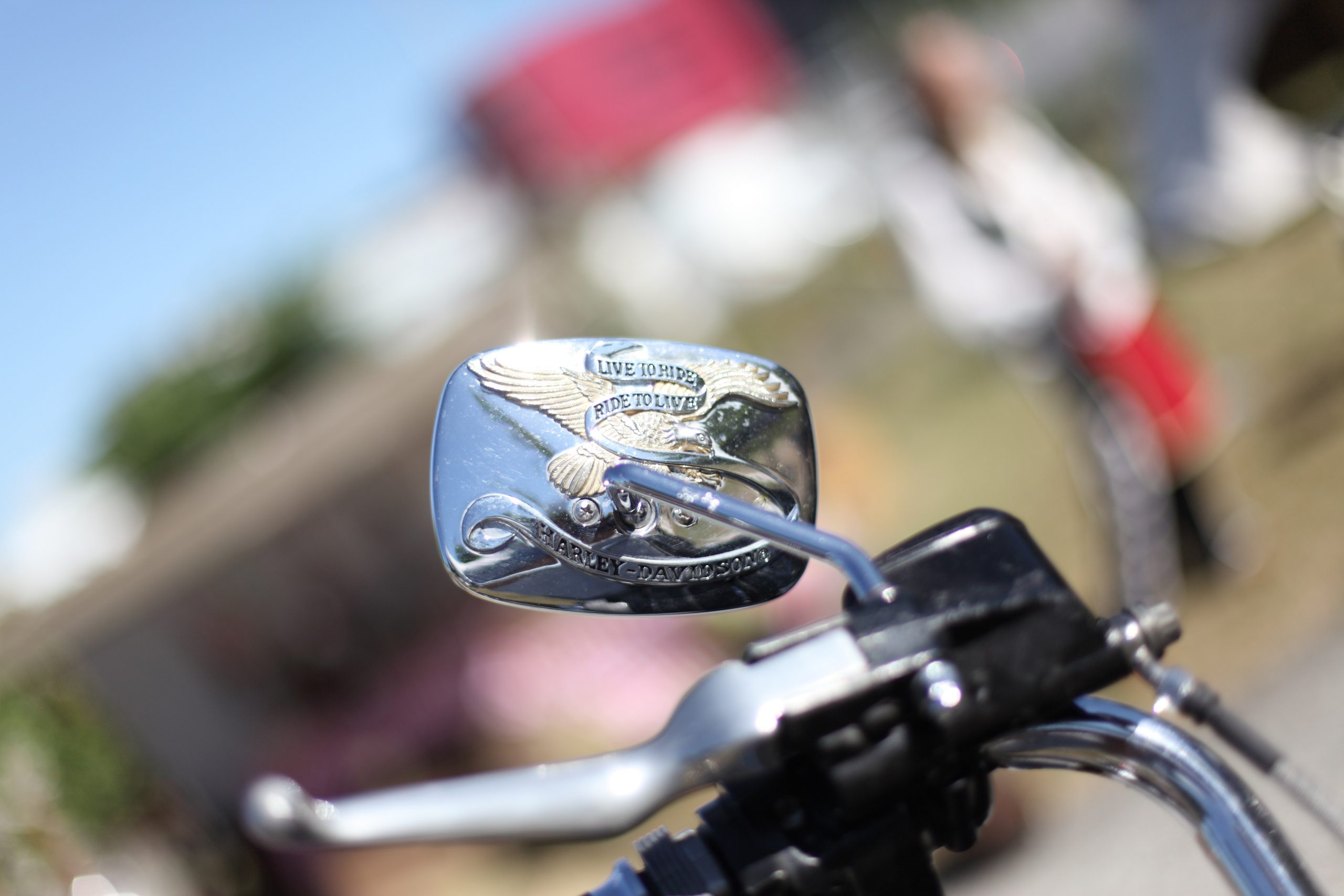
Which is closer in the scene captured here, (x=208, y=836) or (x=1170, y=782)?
(x=1170, y=782)

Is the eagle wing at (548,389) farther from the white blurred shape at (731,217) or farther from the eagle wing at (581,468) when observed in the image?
the white blurred shape at (731,217)

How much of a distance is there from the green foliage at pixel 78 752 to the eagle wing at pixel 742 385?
349 inches

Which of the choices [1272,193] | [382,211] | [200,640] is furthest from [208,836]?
[382,211]

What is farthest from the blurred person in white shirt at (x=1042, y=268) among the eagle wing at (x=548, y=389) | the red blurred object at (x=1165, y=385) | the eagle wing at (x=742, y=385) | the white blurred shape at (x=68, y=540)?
the white blurred shape at (x=68, y=540)

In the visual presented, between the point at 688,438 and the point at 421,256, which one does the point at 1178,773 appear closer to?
the point at 688,438

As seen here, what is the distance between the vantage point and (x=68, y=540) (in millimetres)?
15898

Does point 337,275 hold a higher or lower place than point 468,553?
higher

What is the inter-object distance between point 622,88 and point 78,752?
15.3 m

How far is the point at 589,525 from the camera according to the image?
0.97m

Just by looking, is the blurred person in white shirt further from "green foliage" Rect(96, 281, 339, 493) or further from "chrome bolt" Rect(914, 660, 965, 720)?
"green foliage" Rect(96, 281, 339, 493)

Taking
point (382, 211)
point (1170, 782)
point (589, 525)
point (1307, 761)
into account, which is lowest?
point (1307, 761)

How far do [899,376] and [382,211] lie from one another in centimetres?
2496

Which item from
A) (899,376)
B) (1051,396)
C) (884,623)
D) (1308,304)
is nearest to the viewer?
(884,623)

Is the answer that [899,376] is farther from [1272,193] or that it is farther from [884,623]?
[884,623]
